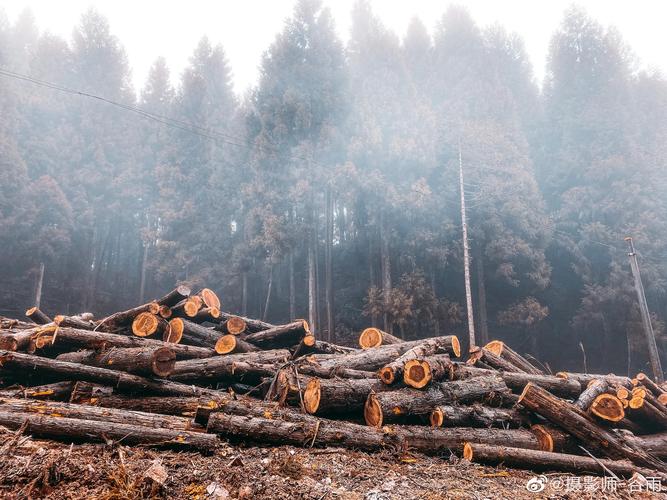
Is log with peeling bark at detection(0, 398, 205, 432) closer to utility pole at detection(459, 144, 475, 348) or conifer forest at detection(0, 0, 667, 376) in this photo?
conifer forest at detection(0, 0, 667, 376)

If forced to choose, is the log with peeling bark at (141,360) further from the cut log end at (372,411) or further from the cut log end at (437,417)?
the cut log end at (437,417)

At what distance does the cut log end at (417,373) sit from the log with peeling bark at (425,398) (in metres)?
0.12

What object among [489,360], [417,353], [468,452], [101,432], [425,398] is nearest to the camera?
[101,432]

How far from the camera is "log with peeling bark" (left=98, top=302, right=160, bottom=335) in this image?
755 cm

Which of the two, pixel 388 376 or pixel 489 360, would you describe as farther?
pixel 489 360

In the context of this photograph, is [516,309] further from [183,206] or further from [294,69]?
[183,206]

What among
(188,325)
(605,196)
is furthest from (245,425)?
(605,196)

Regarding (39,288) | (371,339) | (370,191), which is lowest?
(371,339)

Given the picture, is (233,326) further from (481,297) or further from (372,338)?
(481,297)

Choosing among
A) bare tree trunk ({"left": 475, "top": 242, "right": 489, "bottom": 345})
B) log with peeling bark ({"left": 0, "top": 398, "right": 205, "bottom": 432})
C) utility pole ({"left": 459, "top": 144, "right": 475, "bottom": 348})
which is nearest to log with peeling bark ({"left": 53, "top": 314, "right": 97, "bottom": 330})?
log with peeling bark ({"left": 0, "top": 398, "right": 205, "bottom": 432})

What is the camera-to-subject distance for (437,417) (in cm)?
572

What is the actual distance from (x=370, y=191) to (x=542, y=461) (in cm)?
1755

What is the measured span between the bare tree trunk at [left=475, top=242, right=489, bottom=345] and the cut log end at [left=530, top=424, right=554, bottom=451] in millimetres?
14401

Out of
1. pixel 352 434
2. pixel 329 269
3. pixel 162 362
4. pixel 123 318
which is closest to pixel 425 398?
pixel 352 434
